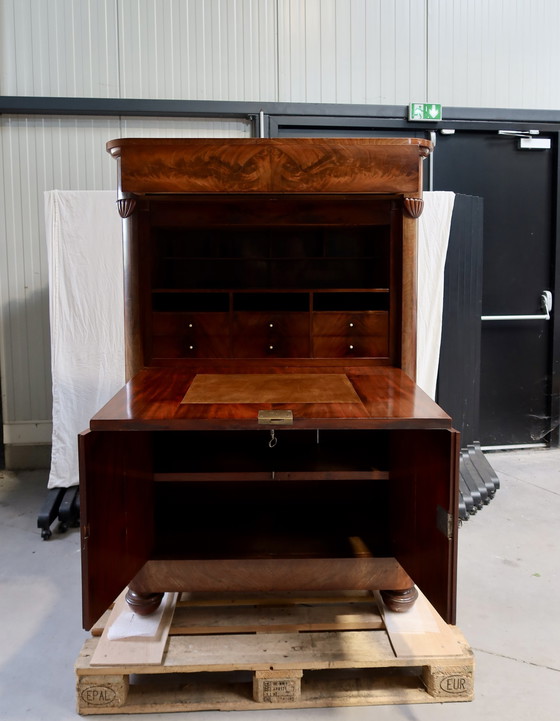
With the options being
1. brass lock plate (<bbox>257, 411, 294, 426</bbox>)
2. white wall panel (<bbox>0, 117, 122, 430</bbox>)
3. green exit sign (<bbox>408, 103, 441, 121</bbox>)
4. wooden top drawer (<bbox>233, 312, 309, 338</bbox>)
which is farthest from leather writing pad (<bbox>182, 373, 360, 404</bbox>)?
green exit sign (<bbox>408, 103, 441, 121</bbox>)

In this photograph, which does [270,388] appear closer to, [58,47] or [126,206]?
[126,206]

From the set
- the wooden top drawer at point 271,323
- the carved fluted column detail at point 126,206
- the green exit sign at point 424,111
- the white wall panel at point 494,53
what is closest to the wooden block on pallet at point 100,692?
the wooden top drawer at point 271,323

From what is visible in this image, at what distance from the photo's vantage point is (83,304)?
3.53 m

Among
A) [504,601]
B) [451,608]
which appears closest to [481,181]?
[504,601]

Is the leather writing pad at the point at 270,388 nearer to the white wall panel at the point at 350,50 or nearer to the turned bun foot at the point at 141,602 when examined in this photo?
the turned bun foot at the point at 141,602

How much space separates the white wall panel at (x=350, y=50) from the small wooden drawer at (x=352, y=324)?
2.29m

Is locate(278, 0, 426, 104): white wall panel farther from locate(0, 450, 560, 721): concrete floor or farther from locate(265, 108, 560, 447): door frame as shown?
locate(0, 450, 560, 721): concrete floor

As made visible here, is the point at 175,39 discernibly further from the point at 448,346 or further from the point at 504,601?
the point at 504,601

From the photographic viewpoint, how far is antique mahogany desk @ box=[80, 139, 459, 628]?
187 centimetres

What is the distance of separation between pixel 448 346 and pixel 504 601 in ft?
5.08

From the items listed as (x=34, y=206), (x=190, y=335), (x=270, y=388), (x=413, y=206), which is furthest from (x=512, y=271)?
(x=34, y=206)

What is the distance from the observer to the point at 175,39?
13.4 ft

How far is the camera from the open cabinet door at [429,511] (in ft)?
5.93

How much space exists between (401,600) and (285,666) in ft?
1.65
